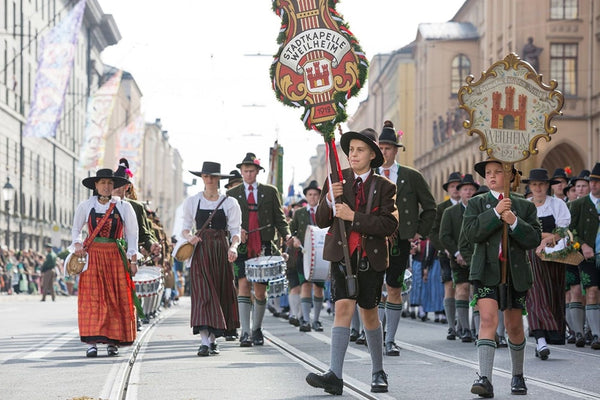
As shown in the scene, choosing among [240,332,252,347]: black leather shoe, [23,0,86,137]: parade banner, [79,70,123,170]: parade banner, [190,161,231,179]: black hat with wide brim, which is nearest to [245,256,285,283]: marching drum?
[240,332,252,347]: black leather shoe

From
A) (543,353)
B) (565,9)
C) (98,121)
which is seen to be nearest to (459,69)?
(565,9)

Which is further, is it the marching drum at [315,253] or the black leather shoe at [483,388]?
the marching drum at [315,253]

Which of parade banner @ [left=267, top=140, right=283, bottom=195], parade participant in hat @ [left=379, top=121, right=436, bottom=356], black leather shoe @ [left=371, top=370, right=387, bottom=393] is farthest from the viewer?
parade banner @ [left=267, top=140, right=283, bottom=195]

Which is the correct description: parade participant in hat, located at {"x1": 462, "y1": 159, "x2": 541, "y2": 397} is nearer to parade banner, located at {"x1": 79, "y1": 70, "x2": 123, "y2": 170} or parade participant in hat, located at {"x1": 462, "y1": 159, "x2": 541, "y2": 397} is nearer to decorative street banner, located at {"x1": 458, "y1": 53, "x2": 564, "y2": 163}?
decorative street banner, located at {"x1": 458, "y1": 53, "x2": 564, "y2": 163}

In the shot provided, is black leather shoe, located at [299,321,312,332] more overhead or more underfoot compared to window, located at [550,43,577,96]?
more underfoot

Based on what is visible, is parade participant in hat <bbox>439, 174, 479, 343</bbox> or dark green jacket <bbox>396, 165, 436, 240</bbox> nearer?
dark green jacket <bbox>396, 165, 436, 240</bbox>

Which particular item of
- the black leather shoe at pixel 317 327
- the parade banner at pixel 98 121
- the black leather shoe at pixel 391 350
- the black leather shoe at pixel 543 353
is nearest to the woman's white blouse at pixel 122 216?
the black leather shoe at pixel 391 350

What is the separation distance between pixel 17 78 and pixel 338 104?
54.7m

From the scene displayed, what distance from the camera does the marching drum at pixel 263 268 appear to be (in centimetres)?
1418

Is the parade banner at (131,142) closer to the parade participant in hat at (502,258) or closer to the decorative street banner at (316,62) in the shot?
the decorative street banner at (316,62)

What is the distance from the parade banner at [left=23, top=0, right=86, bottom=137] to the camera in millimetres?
33438

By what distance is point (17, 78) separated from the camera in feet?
203

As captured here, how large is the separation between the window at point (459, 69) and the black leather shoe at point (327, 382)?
63089 millimetres

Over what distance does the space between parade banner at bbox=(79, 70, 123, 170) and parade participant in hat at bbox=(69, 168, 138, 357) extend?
32543mm
